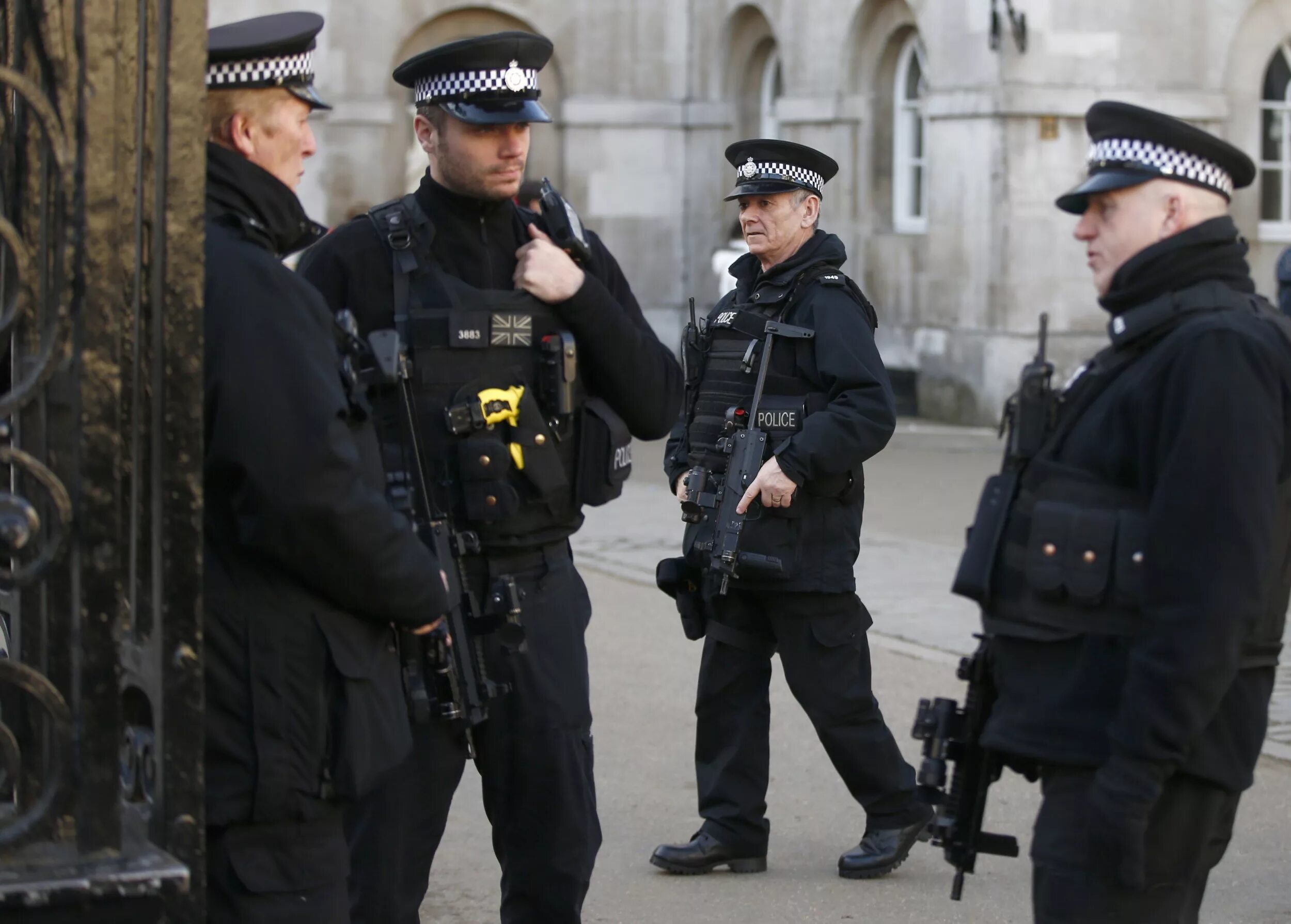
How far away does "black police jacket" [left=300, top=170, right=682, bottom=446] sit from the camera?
13.8 feet

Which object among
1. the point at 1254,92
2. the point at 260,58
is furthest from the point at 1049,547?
the point at 1254,92

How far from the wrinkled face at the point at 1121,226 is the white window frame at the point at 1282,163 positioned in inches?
547

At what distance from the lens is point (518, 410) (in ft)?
13.8

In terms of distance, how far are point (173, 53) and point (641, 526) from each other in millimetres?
9175

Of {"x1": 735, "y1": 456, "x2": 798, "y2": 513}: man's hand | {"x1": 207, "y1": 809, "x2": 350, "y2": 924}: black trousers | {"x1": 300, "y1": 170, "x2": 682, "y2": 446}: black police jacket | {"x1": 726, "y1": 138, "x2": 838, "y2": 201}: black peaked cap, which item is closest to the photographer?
{"x1": 207, "y1": 809, "x2": 350, "y2": 924}: black trousers

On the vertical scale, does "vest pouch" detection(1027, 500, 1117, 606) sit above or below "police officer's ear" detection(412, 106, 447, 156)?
below

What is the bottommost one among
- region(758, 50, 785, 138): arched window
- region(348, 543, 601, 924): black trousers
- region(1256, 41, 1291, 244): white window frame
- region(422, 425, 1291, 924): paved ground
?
region(422, 425, 1291, 924): paved ground

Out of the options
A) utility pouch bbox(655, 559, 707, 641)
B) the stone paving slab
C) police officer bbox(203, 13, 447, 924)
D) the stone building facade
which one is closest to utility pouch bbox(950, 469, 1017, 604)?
police officer bbox(203, 13, 447, 924)

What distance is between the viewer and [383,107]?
70.5 feet

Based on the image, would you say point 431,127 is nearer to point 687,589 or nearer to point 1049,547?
point 1049,547

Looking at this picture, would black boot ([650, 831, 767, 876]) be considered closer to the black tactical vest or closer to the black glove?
the black tactical vest

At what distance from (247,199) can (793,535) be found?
2.59 m

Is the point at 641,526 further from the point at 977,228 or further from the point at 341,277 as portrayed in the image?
the point at 341,277

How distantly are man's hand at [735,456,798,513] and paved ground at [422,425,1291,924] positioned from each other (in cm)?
104
